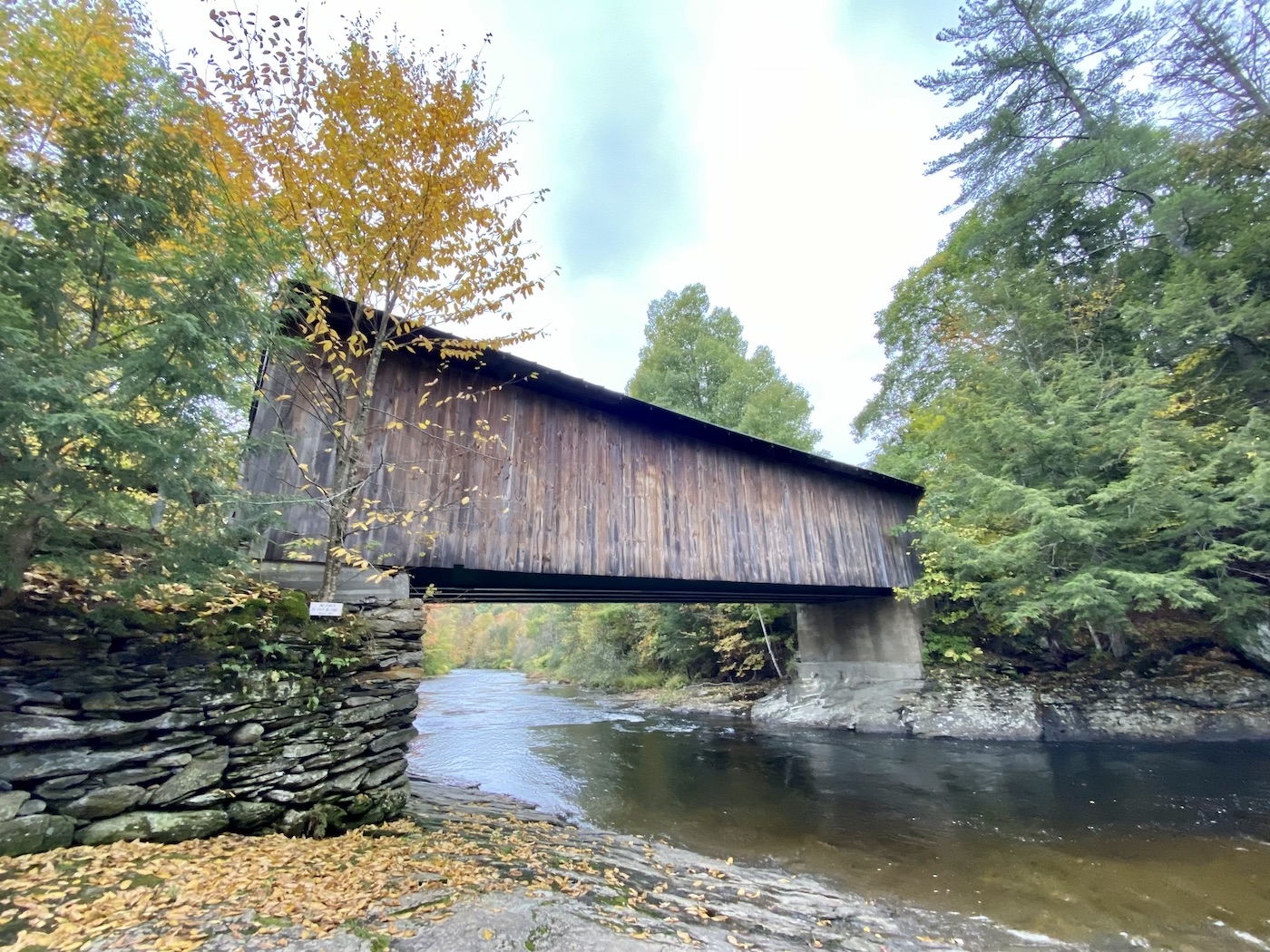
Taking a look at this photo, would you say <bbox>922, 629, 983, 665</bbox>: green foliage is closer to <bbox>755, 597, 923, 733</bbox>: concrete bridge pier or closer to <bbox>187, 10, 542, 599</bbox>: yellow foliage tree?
<bbox>755, 597, 923, 733</bbox>: concrete bridge pier

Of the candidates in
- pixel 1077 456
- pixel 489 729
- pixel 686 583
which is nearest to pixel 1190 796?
pixel 1077 456

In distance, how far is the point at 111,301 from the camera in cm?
337

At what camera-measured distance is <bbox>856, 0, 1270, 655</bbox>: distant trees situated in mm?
8148

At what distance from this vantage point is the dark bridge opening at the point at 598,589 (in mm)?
7438

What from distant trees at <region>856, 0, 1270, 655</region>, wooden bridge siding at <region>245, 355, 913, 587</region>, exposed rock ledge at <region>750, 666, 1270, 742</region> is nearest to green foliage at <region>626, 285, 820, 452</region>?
distant trees at <region>856, 0, 1270, 655</region>

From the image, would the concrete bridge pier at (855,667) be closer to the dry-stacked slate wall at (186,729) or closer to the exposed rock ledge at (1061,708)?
the exposed rock ledge at (1061,708)

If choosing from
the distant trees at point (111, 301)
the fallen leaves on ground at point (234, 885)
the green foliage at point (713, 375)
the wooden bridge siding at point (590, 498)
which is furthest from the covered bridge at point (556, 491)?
the green foliage at point (713, 375)

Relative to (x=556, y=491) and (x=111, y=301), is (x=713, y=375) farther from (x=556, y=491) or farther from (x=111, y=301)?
(x=111, y=301)

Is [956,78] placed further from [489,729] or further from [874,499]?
[489,729]

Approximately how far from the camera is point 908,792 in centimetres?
719

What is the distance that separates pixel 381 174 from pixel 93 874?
5.82 m

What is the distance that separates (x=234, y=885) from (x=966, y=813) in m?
7.15

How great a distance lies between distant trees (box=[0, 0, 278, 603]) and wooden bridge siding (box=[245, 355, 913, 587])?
1.82 m

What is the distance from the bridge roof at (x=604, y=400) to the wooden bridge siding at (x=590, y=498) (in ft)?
0.48
